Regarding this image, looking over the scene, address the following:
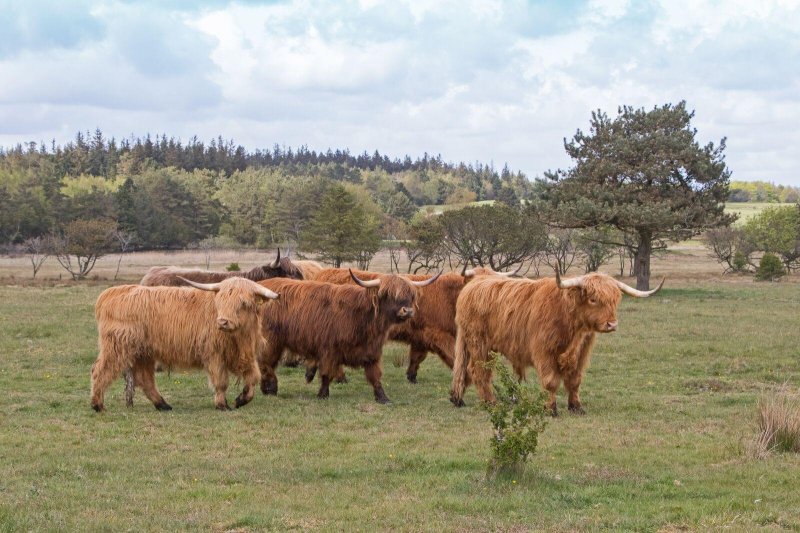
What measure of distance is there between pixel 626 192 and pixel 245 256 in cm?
3525

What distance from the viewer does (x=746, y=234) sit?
47.8m

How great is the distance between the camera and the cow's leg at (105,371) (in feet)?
32.2

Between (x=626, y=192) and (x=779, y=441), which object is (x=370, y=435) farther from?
(x=626, y=192)

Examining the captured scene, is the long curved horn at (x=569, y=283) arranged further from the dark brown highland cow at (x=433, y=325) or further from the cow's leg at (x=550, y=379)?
the dark brown highland cow at (x=433, y=325)

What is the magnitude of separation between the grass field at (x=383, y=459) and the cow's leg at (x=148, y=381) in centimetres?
15

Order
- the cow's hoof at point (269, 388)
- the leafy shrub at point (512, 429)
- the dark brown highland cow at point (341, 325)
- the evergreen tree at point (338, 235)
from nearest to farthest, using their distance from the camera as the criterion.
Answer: the leafy shrub at point (512, 429) → the dark brown highland cow at point (341, 325) → the cow's hoof at point (269, 388) → the evergreen tree at point (338, 235)

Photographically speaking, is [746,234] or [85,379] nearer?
[85,379]

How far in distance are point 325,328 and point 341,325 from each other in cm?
20

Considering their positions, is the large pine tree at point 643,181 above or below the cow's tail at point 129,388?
above

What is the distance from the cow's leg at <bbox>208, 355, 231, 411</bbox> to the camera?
33.1ft

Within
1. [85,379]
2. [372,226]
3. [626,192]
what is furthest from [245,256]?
[85,379]

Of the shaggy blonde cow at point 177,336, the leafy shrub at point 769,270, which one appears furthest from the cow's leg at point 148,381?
the leafy shrub at point 769,270

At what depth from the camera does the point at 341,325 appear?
11.0m

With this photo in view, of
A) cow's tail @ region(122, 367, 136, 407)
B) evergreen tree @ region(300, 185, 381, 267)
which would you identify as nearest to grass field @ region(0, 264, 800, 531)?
cow's tail @ region(122, 367, 136, 407)
